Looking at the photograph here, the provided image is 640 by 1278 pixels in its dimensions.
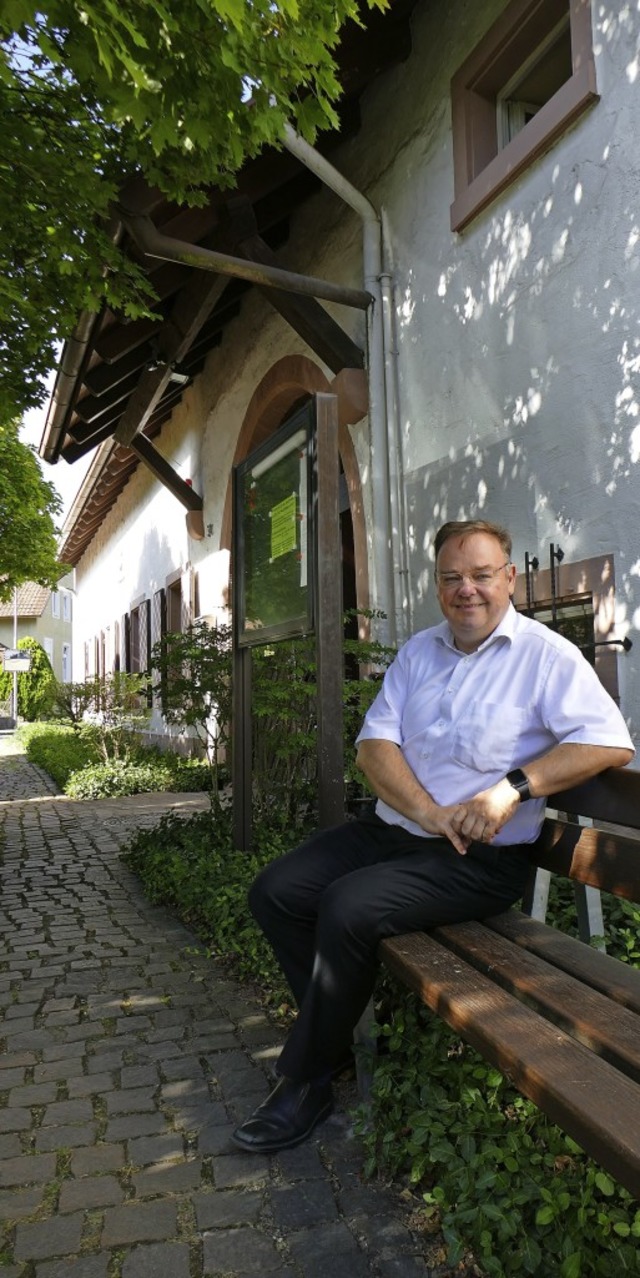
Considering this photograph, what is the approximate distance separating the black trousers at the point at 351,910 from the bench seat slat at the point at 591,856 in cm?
8

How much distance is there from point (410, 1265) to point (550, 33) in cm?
546

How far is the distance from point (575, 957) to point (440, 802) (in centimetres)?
54

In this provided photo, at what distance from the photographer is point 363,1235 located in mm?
2092

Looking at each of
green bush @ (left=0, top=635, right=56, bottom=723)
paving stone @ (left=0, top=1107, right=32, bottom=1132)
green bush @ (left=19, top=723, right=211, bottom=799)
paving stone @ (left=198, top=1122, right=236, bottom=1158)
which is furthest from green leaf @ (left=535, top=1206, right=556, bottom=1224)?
green bush @ (left=0, top=635, right=56, bottom=723)

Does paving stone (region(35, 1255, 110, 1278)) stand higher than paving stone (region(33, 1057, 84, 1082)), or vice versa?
paving stone (region(33, 1057, 84, 1082))

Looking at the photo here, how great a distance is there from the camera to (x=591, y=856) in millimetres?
2338

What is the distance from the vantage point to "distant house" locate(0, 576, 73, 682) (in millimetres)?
46906

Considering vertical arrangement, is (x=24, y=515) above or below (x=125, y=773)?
above

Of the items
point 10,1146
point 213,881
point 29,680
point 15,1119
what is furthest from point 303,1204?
point 29,680

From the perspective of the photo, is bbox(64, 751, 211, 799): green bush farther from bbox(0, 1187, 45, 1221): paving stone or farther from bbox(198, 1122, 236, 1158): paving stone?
bbox(0, 1187, 45, 1221): paving stone

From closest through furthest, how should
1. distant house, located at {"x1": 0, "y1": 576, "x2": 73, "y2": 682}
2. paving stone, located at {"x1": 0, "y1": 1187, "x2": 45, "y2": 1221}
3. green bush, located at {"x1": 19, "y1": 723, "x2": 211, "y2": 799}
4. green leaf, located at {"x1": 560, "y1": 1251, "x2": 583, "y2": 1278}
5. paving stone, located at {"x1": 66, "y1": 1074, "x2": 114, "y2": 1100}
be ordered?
green leaf, located at {"x1": 560, "y1": 1251, "x2": 583, "y2": 1278} < paving stone, located at {"x1": 0, "y1": 1187, "x2": 45, "y2": 1221} < paving stone, located at {"x1": 66, "y1": 1074, "x2": 114, "y2": 1100} < green bush, located at {"x1": 19, "y1": 723, "x2": 211, "y2": 799} < distant house, located at {"x1": 0, "y1": 576, "x2": 73, "y2": 682}

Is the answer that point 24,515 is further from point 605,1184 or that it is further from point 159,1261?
point 605,1184

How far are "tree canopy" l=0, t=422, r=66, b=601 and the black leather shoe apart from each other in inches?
476

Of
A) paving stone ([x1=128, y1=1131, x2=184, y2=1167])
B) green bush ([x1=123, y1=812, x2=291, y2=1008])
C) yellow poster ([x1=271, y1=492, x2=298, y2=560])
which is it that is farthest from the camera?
yellow poster ([x1=271, y1=492, x2=298, y2=560])
